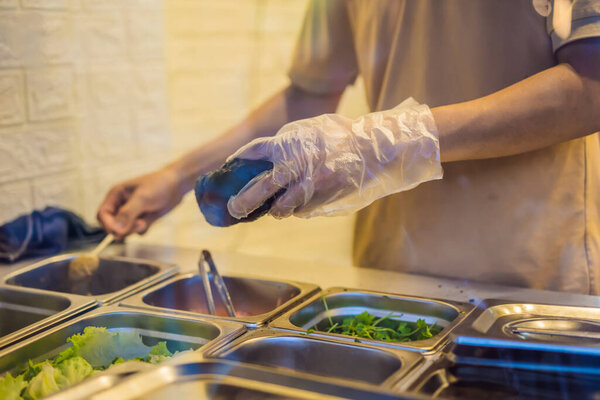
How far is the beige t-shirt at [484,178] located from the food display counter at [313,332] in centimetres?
7

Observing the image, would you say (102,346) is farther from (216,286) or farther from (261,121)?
(261,121)

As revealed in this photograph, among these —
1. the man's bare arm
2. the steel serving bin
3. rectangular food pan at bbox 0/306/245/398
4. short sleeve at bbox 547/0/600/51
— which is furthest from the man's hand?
short sleeve at bbox 547/0/600/51

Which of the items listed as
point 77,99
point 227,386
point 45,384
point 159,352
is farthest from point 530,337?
point 77,99

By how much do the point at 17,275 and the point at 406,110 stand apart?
88 cm

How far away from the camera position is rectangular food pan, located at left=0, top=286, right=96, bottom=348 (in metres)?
1.17

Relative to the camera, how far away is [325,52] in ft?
4.91

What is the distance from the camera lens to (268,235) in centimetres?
191

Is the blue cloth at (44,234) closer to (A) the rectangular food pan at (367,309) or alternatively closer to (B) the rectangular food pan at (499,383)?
(A) the rectangular food pan at (367,309)

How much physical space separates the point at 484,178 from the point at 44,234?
1038 mm

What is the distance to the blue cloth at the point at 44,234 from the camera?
1534mm

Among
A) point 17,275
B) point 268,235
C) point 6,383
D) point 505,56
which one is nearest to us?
point 6,383

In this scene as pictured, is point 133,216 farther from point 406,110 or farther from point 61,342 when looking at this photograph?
point 406,110

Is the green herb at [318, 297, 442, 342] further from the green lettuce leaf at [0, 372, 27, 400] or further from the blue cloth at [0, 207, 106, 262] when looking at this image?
the blue cloth at [0, 207, 106, 262]

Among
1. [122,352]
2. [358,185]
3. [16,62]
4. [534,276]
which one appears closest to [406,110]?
[358,185]
